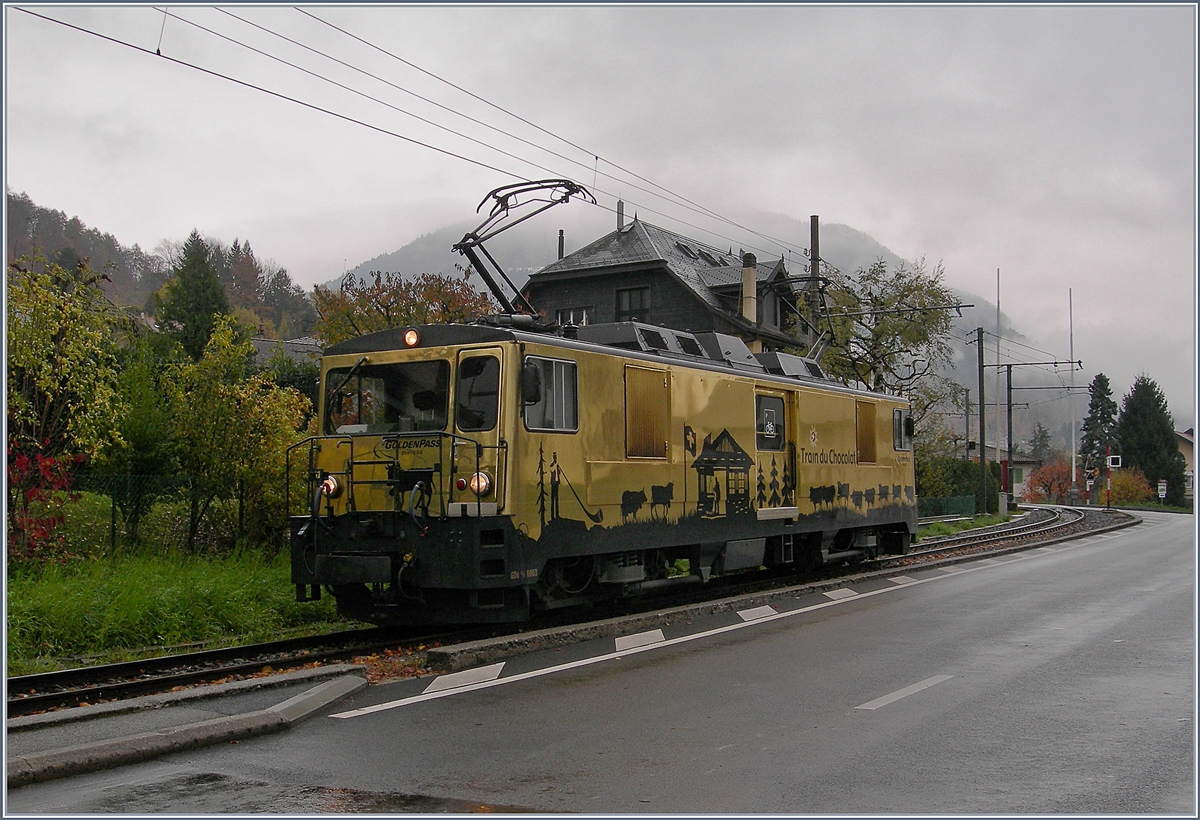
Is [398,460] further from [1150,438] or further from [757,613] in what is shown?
[1150,438]

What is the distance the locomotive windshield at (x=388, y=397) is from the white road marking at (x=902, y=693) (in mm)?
5266

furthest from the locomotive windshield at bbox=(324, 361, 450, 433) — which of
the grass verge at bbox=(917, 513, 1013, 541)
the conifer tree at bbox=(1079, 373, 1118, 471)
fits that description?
the conifer tree at bbox=(1079, 373, 1118, 471)

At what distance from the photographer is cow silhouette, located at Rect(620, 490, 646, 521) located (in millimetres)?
12352

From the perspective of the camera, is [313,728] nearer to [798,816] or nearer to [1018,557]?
[798,816]

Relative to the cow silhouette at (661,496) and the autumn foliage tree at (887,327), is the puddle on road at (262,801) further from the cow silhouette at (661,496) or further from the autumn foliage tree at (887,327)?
the autumn foliage tree at (887,327)

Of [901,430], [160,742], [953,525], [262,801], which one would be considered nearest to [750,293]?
[953,525]

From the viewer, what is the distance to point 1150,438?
8331 cm

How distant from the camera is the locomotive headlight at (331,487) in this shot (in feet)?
37.4

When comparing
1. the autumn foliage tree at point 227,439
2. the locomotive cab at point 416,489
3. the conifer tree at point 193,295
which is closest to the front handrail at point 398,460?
the locomotive cab at point 416,489

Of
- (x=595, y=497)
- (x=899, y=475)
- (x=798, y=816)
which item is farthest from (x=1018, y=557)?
(x=798, y=816)

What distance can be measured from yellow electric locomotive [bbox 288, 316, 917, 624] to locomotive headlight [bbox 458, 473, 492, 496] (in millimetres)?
17

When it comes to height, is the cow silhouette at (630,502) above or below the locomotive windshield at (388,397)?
below

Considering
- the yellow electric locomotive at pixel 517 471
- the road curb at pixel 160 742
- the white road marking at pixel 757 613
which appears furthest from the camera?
the white road marking at pixel 757 613

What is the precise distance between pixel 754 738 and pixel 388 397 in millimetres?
6267
